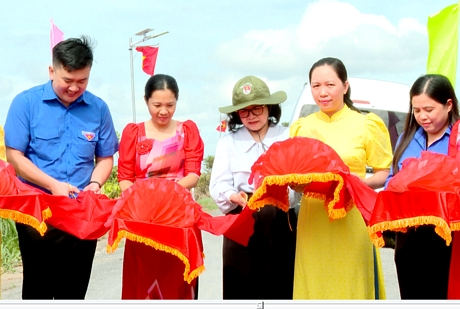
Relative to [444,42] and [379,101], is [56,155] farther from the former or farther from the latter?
[379,101]

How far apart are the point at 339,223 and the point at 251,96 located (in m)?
0.94

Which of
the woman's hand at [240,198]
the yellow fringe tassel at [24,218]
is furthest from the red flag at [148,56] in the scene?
the yellow fringe tassel at [24,218]

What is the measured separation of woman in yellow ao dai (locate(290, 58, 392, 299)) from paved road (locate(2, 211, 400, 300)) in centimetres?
256

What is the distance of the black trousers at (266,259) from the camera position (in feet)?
13.0

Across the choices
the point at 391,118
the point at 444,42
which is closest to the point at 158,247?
the point at 444,42

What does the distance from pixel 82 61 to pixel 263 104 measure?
1.12m

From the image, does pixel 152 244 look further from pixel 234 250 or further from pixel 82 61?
pixel 82 61

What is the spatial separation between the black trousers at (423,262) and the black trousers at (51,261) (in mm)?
1874

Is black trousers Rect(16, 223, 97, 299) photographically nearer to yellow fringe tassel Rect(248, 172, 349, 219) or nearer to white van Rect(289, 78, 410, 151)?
yellow fringe tassel Rect(248, 172, 349, 219)

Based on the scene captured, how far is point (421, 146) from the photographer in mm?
3762

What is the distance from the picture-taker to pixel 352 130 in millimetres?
3666

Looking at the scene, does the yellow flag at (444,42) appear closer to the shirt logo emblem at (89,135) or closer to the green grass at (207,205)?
the shirt logo emblem at (89,135)
